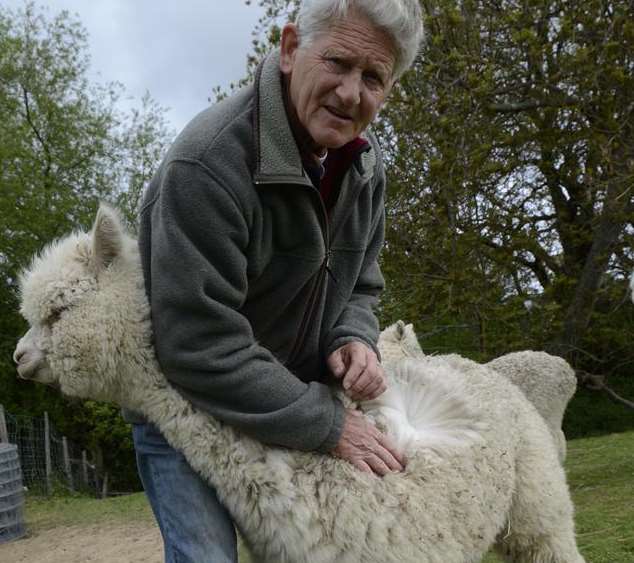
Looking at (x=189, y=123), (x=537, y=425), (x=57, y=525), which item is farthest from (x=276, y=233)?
(x=57, y=525)

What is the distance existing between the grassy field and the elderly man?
54cm

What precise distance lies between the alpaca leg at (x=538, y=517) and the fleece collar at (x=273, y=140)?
1440 mm

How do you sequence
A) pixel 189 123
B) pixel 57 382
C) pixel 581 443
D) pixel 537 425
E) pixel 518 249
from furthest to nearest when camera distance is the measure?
pixel 581 443
pixel 518 249
pixel 537 425
pixel 57 382
pixel 189 123

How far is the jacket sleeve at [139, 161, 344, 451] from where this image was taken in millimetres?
2123

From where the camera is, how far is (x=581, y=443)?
1327cm

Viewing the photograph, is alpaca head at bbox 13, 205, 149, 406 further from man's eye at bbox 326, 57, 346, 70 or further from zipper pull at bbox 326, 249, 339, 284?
man's eye at bbox 326, 57, 346, 70

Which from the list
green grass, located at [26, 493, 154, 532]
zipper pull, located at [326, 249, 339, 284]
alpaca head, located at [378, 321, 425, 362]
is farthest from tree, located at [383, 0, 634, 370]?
zipper pull, located at [326, 249, 339, 284]

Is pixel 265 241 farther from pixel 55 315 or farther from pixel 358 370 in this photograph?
pixel 55 315

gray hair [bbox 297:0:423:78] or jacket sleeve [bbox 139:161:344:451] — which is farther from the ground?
gray hair [bbox 297:0:423:78]

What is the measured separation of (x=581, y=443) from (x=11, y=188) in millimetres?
16453

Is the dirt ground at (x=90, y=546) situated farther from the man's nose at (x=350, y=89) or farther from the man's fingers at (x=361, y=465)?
the man's nose at (x=350, y=89)

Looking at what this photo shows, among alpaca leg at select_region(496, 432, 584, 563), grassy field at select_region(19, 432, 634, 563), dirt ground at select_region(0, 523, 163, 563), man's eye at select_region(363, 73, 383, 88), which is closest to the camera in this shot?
man's eye at select_region(363, 73, 383, 88)

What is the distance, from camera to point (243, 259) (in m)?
2.19

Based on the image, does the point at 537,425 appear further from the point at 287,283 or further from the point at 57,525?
the point at 57,525
